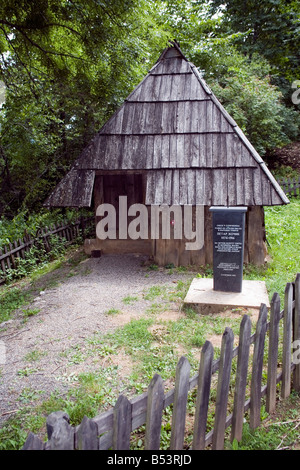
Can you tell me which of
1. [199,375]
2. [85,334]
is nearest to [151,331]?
[85,334]

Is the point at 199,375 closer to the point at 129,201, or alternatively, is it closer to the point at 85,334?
the point at 85,334

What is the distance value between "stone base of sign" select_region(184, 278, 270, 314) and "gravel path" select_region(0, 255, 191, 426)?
0.90 metres

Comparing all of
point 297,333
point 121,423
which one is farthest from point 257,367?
point 121,423

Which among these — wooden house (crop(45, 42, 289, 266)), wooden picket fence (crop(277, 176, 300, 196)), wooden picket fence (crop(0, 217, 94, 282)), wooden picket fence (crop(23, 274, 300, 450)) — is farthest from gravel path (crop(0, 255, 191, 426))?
wooden picket fence (crop(277, 176, 300, 196))

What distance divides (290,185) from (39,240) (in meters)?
11.1

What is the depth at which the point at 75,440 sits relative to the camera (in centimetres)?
199

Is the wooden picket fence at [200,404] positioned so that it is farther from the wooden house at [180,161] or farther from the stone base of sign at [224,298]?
the wooden house at [180,161]

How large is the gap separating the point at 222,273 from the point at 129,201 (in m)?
4.68

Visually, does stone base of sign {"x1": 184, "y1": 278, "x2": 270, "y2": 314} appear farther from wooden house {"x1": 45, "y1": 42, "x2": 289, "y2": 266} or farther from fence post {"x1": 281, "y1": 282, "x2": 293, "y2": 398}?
fence post {"x1": 281, "y1": 282, "x2": 293, "y2": 398}

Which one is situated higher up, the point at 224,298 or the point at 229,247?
the point at 229,247

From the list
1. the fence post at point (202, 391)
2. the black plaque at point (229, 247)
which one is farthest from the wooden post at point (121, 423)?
the black plaque at point (229, 247)

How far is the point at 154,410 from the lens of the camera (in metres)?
2.23

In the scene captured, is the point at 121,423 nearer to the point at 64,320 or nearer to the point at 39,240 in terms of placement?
the point at 64,320

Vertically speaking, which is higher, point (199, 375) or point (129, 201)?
point (129, 201)
